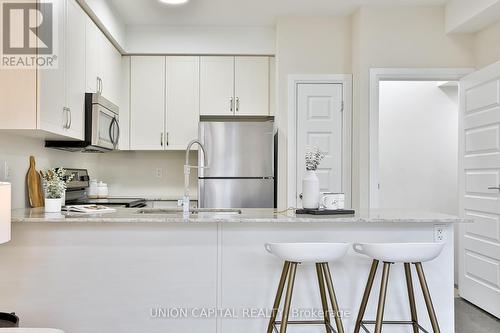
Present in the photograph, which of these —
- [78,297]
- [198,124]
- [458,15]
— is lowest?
[78,297]

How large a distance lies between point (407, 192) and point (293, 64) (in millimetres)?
2102

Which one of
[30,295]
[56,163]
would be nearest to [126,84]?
[56,163]

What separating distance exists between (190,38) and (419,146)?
9.51 ft

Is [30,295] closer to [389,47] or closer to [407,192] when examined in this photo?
[389,47]

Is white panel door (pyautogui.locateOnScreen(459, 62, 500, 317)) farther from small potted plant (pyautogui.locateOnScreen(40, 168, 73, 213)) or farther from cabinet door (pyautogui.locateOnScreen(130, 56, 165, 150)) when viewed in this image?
small potted plant (pyautogui.locateOnScreen(40, 168, 73, 213))

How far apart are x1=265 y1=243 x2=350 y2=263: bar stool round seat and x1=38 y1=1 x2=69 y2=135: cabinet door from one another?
62.1 inches

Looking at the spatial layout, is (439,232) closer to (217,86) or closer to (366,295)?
(366,295)

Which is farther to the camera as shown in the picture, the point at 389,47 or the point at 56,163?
the point at 389,47

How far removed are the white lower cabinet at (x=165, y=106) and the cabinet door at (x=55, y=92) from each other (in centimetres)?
154

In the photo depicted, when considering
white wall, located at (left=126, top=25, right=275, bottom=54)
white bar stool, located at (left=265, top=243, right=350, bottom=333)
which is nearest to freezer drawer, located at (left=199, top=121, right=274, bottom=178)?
white wall, located at (left=126, top=25, right=275, bottom=54)

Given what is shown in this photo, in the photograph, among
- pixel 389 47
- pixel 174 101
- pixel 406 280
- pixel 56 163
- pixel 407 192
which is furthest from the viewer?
pixel 407 192

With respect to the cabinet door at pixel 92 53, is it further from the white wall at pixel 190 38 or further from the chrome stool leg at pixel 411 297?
the chrome stool leg at pixel 411 297

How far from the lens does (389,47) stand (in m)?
3.83

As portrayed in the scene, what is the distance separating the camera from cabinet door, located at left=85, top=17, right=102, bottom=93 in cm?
329
